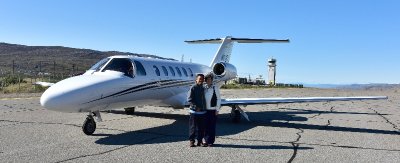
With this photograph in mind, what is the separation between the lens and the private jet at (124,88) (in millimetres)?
9562

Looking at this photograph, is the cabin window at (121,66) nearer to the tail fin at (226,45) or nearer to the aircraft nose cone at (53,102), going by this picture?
the aircraft nose cone at (53,102)

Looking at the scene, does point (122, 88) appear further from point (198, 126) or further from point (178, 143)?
point (198, 126)

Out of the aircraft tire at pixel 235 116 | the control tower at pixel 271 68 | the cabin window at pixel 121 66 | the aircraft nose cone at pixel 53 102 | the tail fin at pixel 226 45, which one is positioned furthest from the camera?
the control tower at pixel 271 68

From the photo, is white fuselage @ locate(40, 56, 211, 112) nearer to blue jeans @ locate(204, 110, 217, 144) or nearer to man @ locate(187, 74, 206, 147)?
man @ locate(187, 74, 206, 147)

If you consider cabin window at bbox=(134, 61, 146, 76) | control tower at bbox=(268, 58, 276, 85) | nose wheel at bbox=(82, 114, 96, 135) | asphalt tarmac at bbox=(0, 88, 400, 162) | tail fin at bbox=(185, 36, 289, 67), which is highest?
control tower at bbox=(268, 58, 276, 85)

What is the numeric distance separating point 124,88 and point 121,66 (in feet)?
2.64

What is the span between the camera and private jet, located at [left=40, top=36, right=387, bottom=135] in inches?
376

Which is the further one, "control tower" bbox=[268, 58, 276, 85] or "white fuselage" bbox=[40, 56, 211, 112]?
"control tower" bbox=[268, 58, 276, 85]

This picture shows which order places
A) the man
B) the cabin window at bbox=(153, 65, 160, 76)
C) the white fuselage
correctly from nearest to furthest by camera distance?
the man, the white fuselage, the cabin window at bbox=(153, 65, 160, 76)

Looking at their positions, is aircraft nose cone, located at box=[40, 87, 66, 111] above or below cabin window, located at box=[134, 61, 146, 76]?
below

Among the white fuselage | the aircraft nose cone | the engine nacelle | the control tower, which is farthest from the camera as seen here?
the control tower

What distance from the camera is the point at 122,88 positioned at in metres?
11.3

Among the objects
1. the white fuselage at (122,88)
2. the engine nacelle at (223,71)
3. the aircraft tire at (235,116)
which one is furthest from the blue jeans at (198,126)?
the engine nacelle at (223,71)

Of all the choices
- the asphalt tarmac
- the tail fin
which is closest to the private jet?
the asphalt tarmac
